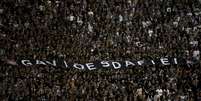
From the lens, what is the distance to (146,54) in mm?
29156

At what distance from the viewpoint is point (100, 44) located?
96.9 ft

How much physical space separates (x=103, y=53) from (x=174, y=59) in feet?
11.6

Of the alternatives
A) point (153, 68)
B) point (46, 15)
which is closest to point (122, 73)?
point (153, 68)

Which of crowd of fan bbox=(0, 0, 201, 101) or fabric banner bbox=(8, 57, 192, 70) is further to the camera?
fabric banner bbox=(8, 57, 192, 70)

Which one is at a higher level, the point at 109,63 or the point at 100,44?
the point at 100,44

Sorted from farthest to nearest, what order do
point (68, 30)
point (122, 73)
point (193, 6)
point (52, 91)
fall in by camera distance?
point (193, 6)
point (68, 30)
point (122, 73)
point (52, 91)

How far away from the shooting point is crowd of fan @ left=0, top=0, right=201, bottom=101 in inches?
1018

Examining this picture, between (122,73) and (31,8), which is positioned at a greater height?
(31,8)

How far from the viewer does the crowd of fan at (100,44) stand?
84.8 ft

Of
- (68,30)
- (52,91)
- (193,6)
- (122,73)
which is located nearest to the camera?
(52,91)

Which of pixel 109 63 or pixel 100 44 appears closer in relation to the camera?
pixel 109 63

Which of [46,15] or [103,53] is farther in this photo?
[46,15]

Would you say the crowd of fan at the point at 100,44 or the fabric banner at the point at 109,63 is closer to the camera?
the crowd of fan at the point at 100,44

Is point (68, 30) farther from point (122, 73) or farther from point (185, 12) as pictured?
point (185, 12)
